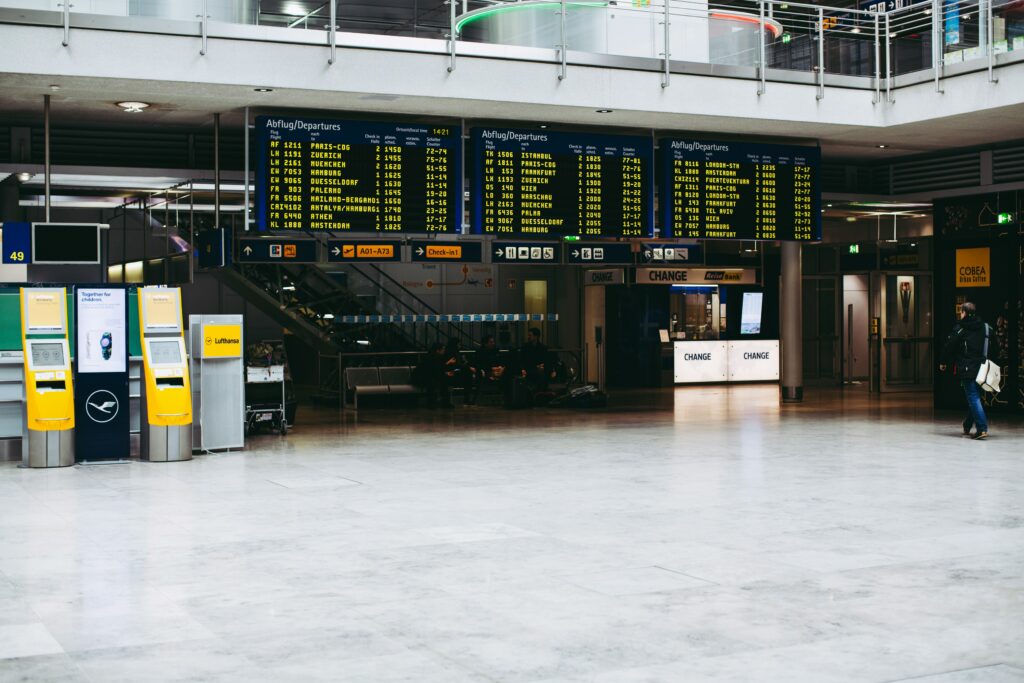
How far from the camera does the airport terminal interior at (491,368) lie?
601cm

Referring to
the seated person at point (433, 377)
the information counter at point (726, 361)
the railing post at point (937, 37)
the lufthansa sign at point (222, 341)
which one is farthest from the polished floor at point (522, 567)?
the information counter at point (726, 361)

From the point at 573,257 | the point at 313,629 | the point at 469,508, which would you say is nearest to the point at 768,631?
the point at 313,629

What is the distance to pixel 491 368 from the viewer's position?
21828 mm

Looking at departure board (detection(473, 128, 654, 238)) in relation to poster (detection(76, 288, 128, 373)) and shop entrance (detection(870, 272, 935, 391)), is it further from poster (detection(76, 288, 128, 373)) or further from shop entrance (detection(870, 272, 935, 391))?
shop entrance (detection(870, 272, 935, 391))

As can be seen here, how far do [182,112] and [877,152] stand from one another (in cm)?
1066

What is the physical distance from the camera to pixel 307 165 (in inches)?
560

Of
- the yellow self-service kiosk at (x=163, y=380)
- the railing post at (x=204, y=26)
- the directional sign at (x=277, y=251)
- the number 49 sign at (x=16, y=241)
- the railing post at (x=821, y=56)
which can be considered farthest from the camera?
the railing post at (x=821, y=56)

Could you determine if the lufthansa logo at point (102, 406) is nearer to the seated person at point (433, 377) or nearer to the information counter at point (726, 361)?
the seated person at point (433, 377)

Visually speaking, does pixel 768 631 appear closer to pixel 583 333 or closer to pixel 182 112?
pixel 182 112

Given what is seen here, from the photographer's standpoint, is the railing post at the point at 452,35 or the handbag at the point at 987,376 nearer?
the railing post at the point at 452,35

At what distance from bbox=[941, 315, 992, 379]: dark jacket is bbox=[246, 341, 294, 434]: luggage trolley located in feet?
28.1

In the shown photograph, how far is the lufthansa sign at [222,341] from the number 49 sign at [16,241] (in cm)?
211

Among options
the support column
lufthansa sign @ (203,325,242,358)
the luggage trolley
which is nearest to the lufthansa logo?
lufthansa sign @ (203,325,242,358)

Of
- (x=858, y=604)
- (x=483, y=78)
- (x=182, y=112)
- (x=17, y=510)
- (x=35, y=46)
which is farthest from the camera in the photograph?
(x=182, y=112)
